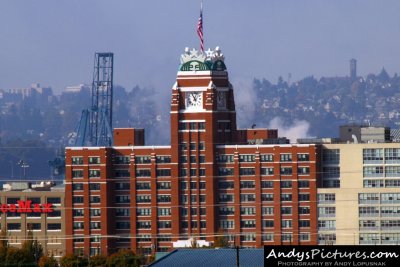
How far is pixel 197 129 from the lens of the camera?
458ft

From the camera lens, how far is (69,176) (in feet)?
456

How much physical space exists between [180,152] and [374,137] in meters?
16.4

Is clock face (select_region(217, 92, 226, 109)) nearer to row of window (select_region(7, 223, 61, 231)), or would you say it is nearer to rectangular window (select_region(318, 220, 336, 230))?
rectangular window (select_region(318, 220, 336, 230))

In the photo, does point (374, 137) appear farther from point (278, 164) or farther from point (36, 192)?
point (36, 192)

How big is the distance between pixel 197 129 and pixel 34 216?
41.8 ft

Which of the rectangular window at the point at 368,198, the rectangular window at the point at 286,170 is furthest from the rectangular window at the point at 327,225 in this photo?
the rectangular window at the point at 286,170

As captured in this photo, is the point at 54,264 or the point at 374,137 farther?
the point at 374,137

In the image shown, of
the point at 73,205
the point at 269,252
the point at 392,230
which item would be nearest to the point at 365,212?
the point at 392,230

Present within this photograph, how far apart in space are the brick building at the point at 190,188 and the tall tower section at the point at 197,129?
65 millimetres

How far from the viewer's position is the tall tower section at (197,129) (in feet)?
456

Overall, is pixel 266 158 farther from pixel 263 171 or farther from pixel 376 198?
pixel 376 198

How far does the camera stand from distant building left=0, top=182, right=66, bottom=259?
14125 cm

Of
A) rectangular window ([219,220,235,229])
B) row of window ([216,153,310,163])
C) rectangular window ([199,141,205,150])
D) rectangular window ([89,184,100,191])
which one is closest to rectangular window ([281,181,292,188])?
row of window ([216,153,310,163])

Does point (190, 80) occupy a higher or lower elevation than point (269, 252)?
higher
